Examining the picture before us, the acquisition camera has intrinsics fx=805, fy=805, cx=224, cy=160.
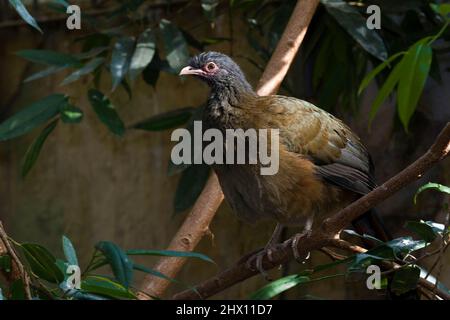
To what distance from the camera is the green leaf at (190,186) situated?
471cm

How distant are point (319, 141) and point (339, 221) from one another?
0.82m

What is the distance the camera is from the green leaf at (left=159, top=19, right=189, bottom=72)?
4.36 metres

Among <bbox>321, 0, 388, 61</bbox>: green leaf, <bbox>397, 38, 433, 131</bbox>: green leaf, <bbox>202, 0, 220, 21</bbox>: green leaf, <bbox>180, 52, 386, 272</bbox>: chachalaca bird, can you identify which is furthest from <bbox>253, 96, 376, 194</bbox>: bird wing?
<bbox>202, 0, 220, 21</bbox>: green leaf

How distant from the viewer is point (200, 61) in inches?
143

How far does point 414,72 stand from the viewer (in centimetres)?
369

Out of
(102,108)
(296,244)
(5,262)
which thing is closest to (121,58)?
(102,108)

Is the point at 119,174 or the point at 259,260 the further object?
the point at 119,174

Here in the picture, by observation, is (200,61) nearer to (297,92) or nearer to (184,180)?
(184,180)

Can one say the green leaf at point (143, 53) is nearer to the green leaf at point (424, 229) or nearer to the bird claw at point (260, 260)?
the bird claw at point (260, 260)

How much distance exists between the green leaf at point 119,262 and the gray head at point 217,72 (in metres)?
1.33

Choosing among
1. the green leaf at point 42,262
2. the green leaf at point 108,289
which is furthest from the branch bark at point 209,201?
the green leaf at point 108,289

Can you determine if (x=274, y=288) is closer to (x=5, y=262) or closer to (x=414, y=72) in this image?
(x=5, y=262)

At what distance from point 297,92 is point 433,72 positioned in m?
1.06
